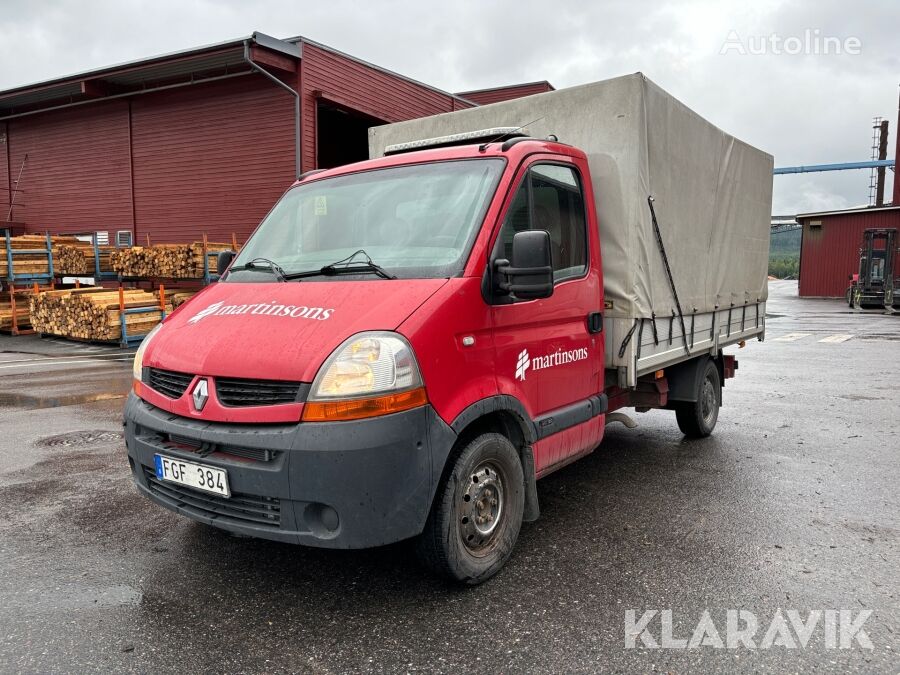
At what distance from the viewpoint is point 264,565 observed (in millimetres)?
3672

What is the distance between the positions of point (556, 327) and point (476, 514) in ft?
3.99

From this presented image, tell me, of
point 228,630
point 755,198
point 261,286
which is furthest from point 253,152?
point 228,630

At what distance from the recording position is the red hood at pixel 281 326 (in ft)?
9.78

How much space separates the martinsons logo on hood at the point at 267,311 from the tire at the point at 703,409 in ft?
14.1

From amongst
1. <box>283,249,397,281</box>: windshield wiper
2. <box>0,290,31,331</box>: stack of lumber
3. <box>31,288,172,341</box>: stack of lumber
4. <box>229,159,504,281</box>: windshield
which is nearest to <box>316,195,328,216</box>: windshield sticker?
<box>229,159,504,281</box>: windshield

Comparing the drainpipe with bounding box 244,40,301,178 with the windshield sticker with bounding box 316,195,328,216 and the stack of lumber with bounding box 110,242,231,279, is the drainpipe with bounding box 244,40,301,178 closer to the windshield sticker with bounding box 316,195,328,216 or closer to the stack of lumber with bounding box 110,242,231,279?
the stack of lumber with bounding box 110,242,231,279

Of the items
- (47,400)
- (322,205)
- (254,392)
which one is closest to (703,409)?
(322,205)

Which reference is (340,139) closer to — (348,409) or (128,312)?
(128,312)

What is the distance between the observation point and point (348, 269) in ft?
11.5

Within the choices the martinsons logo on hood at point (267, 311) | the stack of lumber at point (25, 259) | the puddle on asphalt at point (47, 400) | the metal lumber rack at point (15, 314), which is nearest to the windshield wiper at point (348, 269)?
the martinsons logo on hood at point (267, 311)

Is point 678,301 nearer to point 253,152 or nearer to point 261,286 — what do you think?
point 261,286

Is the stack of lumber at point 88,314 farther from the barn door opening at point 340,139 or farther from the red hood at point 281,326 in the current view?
the red hood at point 281,326

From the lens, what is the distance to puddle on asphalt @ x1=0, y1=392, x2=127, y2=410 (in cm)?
824

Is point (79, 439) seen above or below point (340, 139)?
below
